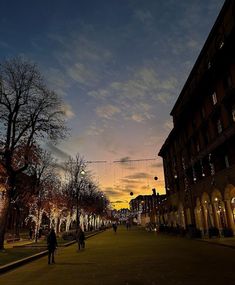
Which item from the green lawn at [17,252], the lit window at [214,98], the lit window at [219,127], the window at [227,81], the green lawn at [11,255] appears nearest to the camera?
the green lawn at [11,255]

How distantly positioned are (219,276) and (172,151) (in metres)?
46.5

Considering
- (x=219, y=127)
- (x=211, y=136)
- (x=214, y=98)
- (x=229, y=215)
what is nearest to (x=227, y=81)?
(x=214, y=98)

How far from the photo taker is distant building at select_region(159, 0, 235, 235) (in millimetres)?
28372

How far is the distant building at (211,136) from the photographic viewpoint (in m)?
28.4

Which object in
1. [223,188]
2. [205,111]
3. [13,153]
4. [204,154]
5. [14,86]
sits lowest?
[223,188]

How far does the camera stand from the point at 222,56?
2794 centimetres

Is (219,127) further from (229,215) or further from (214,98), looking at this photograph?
(229,215)

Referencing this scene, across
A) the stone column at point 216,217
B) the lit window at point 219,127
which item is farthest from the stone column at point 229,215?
the lit window at point 219,127

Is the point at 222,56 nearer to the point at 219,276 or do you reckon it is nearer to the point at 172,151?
the point at 219,276

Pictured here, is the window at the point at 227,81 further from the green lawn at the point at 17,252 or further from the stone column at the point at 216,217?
the green lawn at the point at 17,252

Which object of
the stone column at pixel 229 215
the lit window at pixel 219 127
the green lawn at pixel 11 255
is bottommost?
the green lawn at pixel 11 255

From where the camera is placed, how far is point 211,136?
33531mm

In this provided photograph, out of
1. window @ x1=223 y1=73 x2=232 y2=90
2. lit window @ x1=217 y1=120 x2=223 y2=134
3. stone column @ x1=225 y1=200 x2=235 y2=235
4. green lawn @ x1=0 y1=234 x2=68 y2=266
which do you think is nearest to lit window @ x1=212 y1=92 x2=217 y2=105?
lit window @ x1=217 y1=120 x2=223 y2=134

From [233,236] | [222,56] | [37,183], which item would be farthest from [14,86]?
[37,183]
